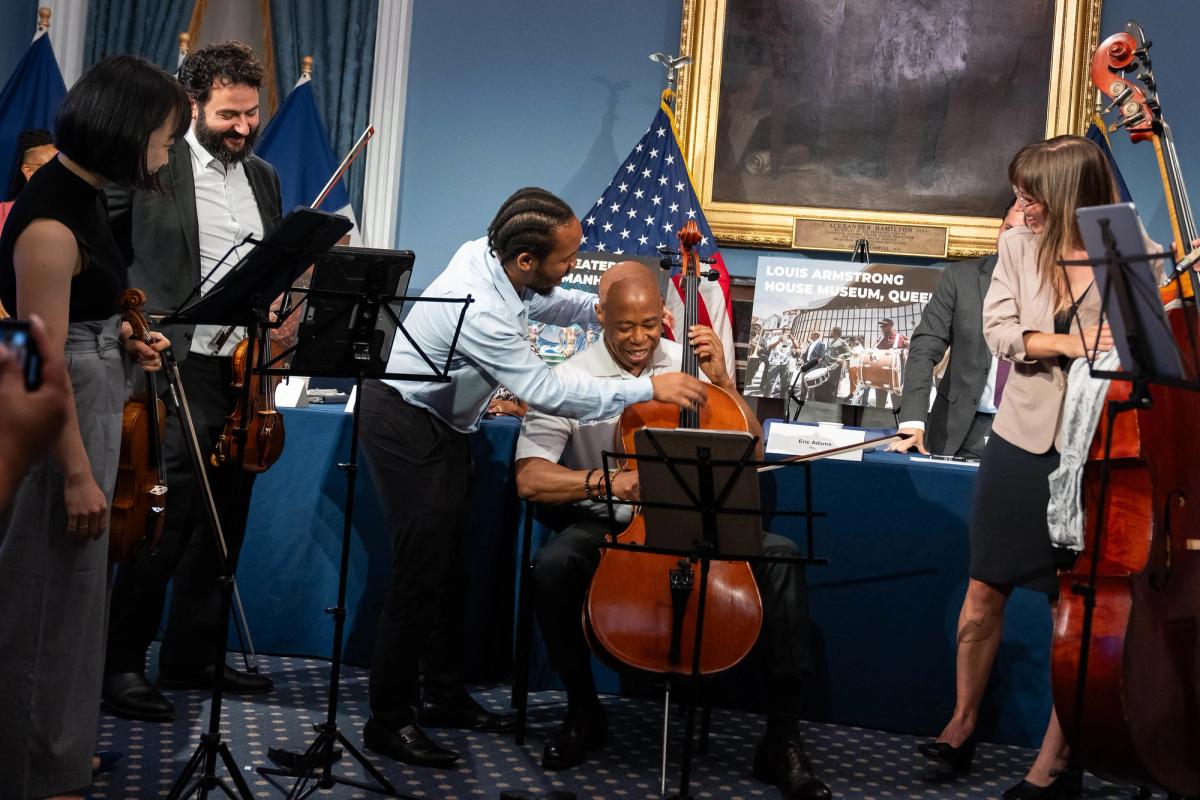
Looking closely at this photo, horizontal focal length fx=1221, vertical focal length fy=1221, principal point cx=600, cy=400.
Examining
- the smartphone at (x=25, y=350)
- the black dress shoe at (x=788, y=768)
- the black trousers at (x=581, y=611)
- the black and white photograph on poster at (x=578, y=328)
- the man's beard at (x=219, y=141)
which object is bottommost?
the black dress shoe at (x=788, y=768)

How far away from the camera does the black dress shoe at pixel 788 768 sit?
2.85 metres

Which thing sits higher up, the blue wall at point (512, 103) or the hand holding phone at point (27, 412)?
the blue wall at point (512, 103)

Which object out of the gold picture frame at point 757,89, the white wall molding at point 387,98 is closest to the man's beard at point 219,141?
the white wall molding at point 387,98

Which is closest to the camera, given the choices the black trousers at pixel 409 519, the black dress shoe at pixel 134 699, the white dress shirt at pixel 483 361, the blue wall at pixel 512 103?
the white dress shirt at pixel 483 361

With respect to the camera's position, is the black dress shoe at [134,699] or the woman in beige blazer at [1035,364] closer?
the woman in beige blazer at [1035,364]

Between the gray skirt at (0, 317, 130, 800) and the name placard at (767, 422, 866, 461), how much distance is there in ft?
6.22

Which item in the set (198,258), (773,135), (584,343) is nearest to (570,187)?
(773,135)

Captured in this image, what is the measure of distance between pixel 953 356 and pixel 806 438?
29.6 inches

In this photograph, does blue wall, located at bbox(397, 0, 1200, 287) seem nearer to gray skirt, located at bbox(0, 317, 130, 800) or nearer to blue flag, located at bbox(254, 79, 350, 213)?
blue flag, located at bbox(254, 79, 350, 213)

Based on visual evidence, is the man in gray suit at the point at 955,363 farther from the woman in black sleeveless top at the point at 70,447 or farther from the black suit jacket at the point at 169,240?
the woman in black sleeveless top at the point at 70,447

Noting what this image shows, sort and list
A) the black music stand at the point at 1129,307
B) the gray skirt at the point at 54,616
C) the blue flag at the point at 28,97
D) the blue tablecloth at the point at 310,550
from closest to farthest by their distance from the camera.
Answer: the black music stand at the point at 1129,307, the gray skirt at the point at 54,616, the blue tablecloth at the point at 310,550, the blue flag at the point at 28,97

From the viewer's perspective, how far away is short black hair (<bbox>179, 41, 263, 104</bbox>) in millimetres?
3156

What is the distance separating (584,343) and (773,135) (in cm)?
161

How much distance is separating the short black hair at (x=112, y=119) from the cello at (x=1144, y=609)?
186 cm
